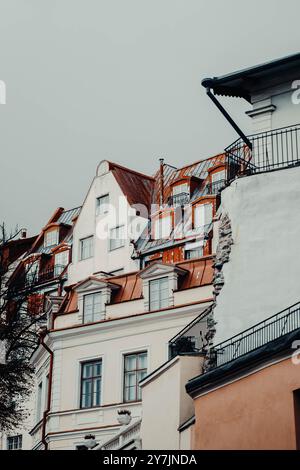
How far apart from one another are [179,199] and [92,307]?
14178mm

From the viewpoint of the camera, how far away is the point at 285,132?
92.6 ft

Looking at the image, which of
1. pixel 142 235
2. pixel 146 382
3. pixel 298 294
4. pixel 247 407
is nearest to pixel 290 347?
pixel 247 407

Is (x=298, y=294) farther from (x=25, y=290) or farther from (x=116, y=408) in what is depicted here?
(x=25, y=290)

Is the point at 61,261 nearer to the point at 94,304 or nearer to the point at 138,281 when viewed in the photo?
the point at 94,304

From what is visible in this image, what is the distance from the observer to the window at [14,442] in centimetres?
4981

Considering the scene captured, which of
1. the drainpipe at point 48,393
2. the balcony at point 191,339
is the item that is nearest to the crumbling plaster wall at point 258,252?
the balcony at point 191,339

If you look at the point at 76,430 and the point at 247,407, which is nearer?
the point at 247,407

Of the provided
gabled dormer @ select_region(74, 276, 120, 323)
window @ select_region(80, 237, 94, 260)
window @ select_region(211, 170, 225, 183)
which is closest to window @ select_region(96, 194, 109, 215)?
window @ select_region(80, 237, 94, 260)

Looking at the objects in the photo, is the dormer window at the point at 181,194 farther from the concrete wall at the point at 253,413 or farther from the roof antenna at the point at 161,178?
the concrete wall at the point at 253,413

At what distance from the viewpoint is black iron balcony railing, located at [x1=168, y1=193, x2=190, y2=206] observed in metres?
55.6

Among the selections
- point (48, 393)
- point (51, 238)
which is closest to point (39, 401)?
point (48, 393)

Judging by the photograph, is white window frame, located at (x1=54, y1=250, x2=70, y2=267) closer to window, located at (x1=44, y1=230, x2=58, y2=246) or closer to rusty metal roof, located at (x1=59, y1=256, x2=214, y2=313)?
window, located at (x1=44, y1=230, x2=58, y2=246)
